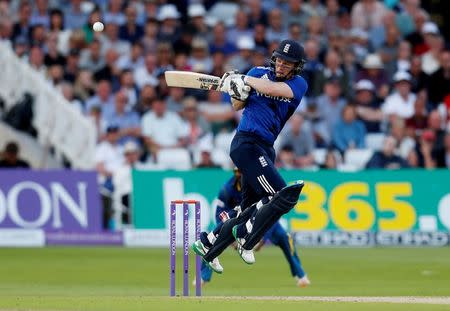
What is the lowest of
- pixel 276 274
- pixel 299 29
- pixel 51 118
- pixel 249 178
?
pixel 276 274

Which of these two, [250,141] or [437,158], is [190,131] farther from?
[250,141]

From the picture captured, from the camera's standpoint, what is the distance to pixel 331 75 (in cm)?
1909

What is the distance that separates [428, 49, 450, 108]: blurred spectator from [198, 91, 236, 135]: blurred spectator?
3160mm

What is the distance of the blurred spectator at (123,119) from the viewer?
59.2ft

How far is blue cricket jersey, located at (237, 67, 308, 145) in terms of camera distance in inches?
397

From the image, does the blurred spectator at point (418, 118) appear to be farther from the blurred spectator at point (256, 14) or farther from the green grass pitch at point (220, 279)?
the blurred spectator at point (256, 14)

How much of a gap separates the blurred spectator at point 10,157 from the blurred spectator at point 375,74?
5.25 m

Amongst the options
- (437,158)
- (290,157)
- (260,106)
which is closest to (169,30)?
(290,157)

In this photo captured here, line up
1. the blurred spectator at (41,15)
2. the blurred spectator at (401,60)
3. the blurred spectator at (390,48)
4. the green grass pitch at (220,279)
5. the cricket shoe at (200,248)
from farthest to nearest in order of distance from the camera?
the blurred spectator at (390,48)
the blurred spectator at (401,60)
the blurred spectator at (41,15)
the cricket shoe at (200,248)
the green grass pitch at (220,279)

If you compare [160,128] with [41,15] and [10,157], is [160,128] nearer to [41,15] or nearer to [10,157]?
[10,157]

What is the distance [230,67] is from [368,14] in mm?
2786

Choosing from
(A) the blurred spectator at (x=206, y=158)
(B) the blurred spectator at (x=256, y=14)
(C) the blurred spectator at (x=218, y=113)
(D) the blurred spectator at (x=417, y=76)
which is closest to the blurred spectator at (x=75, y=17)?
(C) the blurred spectator at (x=218, y=113)

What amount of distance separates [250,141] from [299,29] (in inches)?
375

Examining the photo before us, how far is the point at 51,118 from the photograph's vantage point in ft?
59.0
